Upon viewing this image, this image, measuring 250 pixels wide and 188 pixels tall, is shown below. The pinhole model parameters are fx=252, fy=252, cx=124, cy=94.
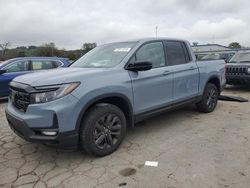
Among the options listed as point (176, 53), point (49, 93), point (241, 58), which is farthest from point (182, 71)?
point (241, 58)

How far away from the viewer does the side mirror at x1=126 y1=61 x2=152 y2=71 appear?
397 centimetres

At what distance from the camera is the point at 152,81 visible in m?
4.39

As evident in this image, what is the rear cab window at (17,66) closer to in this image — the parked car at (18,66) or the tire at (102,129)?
the parked car at (18,66)

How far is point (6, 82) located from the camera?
8.19 meters

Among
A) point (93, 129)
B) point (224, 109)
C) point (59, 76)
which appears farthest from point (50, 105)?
point (224, 109)

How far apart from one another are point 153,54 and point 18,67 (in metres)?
5.80

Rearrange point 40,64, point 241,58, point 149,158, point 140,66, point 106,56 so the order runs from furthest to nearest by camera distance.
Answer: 1. point 241,58
2. point 40,64
3. point 106,56
4. point 140,66
5. point 149,158

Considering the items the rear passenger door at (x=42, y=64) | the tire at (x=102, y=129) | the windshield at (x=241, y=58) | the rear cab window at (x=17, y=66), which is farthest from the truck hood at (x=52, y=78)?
the windshield at (x=241, y=58)

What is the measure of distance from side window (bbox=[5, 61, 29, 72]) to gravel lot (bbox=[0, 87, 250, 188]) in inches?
152

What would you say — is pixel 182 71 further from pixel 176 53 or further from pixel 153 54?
pixel 153 54

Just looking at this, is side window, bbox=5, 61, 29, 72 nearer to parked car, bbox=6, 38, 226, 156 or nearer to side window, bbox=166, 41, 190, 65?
parked car, bbox=6, 38, 226, 156

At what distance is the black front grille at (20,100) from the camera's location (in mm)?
3410

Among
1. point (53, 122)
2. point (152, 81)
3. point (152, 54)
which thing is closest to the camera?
point (53, 122)

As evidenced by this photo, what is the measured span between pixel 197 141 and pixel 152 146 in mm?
817
